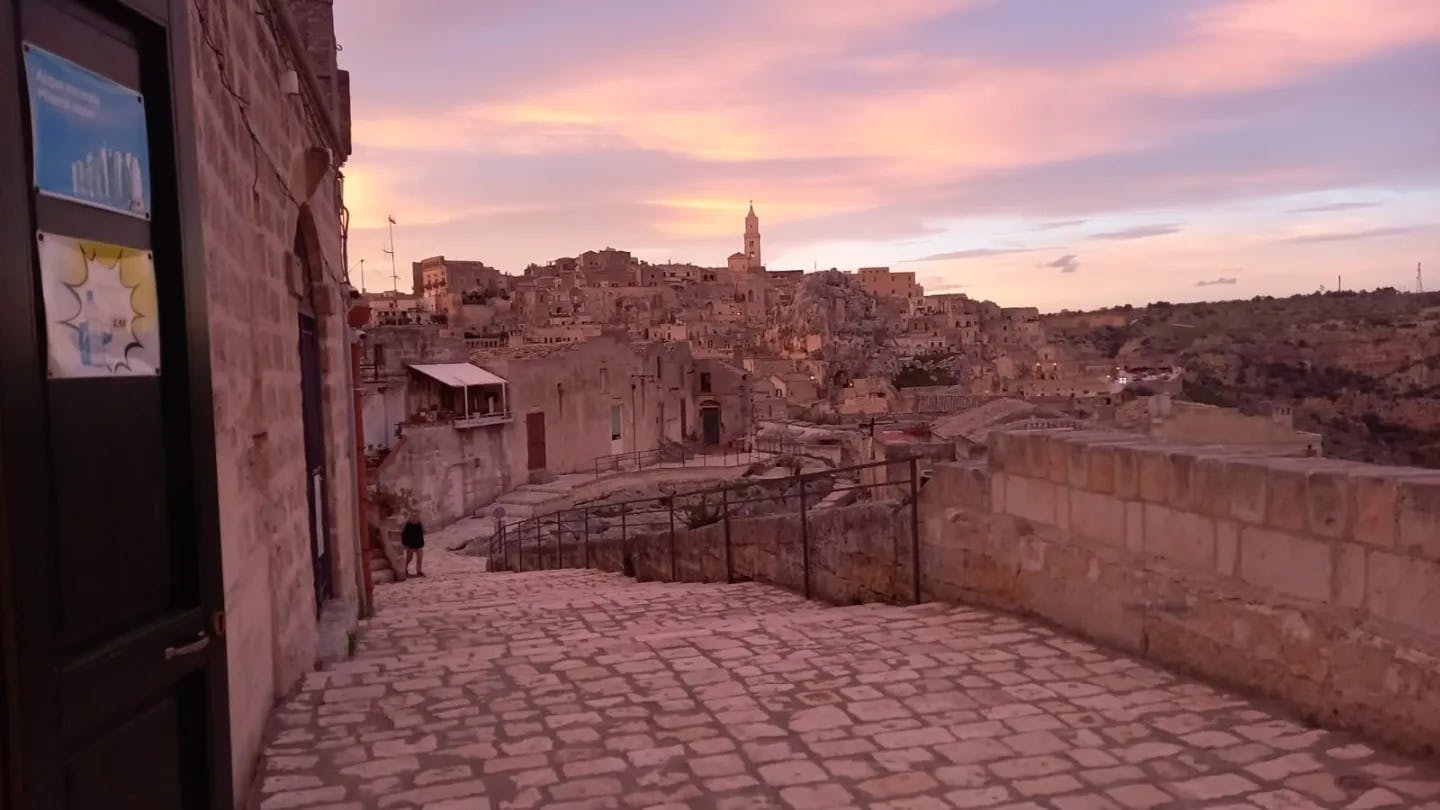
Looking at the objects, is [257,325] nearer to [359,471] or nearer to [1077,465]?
[1077,465]

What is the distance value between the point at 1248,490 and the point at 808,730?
242 cm

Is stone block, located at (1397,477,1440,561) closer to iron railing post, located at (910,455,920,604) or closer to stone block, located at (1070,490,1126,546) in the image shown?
stone block, located at (1070,490,1126,546)

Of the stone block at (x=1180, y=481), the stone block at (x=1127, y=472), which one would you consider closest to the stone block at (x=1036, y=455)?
the stone block at (x=1127, y=472)

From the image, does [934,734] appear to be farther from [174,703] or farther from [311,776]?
[174,703]

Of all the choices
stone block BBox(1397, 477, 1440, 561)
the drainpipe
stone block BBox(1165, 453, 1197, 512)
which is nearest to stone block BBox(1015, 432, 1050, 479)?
stone block BBox(1165, 453, 1197, 512)

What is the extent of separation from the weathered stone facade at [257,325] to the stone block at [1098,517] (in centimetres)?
Answer: 455

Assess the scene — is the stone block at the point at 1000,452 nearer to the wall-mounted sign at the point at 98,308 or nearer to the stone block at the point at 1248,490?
the stone block at the point at 1248,490

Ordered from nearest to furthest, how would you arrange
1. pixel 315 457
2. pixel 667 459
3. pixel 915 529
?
pixel 915 529 → pixel 315 457 → pixel 667 459

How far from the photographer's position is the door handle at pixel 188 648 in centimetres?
278

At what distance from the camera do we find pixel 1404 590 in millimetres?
4234

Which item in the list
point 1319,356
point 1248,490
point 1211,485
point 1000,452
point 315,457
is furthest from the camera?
point 1319,356

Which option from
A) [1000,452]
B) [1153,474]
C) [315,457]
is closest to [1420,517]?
[1153,474]

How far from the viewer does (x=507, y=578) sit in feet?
47.5

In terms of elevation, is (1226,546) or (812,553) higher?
(1226,546)
